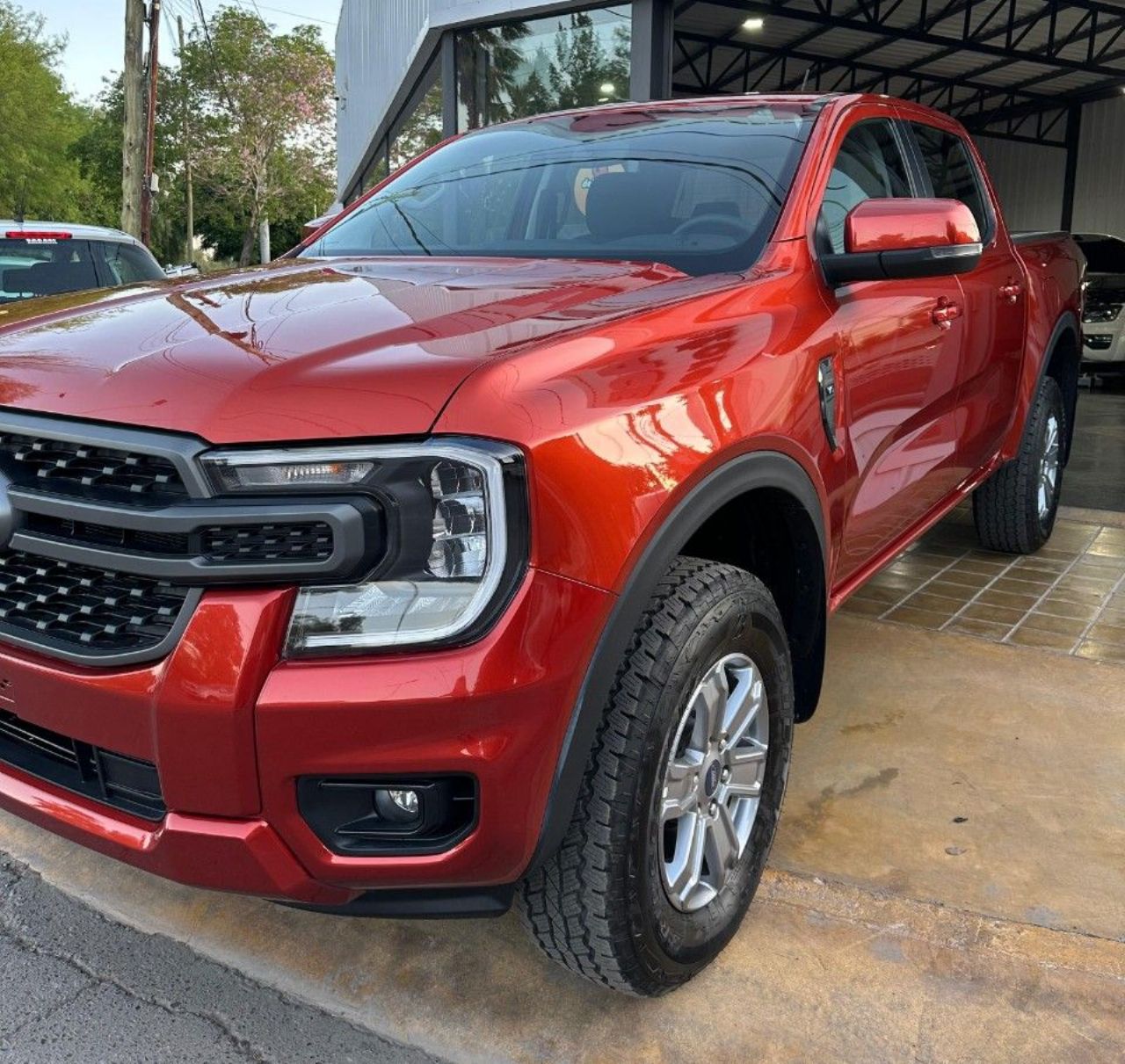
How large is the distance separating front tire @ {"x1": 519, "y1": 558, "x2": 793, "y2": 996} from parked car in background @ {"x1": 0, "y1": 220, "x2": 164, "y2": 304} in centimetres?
578

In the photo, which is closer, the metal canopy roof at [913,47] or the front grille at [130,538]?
the front grille at [130,538]

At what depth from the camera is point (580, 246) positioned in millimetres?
2758

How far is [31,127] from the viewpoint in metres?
33.2

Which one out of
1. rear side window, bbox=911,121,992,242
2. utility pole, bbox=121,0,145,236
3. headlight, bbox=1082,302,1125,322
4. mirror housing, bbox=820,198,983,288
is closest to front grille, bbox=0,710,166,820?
mirror housing, bbox=820,198,983,288

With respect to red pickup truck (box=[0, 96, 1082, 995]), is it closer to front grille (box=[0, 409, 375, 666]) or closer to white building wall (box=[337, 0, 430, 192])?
front grille (box=[0, 409, 375, 666])

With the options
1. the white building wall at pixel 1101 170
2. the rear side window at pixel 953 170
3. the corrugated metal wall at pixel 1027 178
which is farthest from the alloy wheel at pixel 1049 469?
the corrugated metal wall at pixel 1027 178

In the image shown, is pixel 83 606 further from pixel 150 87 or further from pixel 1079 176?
pixel 1079 176

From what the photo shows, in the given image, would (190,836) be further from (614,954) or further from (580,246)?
(580,246)

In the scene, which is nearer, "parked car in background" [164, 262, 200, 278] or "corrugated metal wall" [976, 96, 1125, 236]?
"parked car in background" [164, 262, 200, 278]

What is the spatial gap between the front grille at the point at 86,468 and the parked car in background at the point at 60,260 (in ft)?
17.7

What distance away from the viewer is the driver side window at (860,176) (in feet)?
8.98

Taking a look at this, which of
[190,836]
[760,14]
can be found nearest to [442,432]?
[190,836]

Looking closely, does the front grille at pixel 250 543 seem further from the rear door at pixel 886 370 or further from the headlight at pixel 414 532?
the rear door at pixel 886 370

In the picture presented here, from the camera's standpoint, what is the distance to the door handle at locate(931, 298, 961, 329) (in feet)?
10.1
